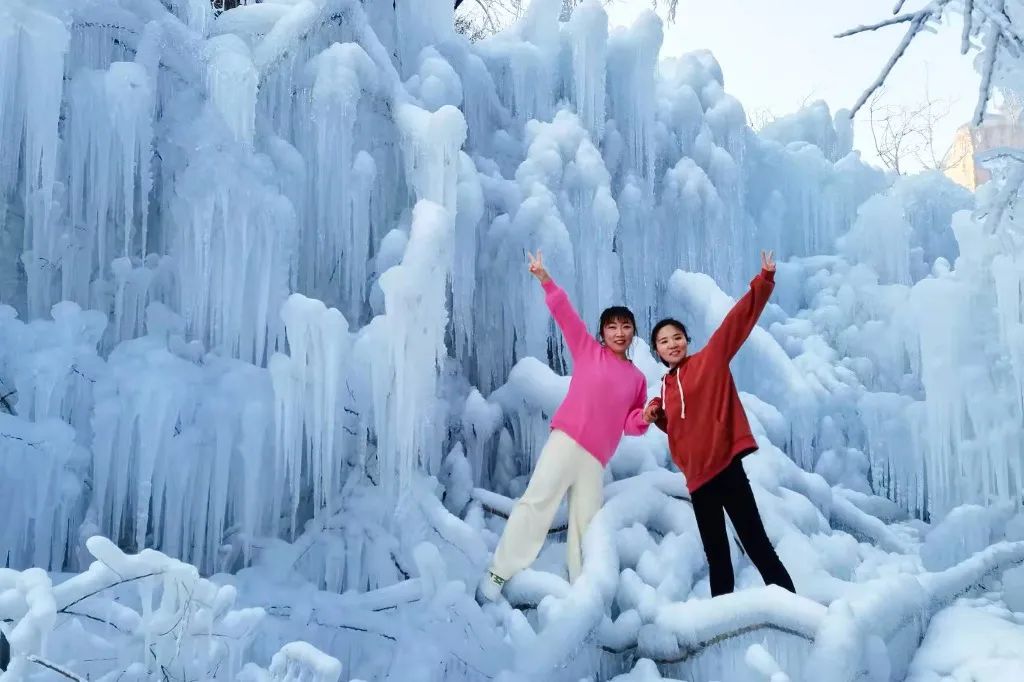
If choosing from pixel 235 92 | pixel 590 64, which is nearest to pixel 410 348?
pixel 235 92

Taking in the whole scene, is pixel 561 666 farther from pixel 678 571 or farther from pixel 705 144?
pixel 705 144

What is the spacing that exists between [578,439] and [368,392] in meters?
1.03

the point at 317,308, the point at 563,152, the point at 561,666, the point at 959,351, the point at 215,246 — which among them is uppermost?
the point at 563,152

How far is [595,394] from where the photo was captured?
3.81m

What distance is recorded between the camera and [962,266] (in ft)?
16.3

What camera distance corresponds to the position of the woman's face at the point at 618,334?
12.7ft

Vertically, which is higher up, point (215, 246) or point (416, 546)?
point (215, 246)

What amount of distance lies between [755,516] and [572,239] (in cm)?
239

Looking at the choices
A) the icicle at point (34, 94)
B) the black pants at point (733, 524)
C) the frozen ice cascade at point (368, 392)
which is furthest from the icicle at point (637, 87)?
the icicle at point (34, 94)

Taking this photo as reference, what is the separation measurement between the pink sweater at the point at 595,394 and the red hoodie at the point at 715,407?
291 millimetres

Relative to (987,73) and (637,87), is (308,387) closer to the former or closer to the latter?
(987,73)

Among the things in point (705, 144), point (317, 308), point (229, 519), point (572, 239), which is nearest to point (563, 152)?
point (572, 239)

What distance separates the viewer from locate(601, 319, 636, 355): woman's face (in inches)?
153

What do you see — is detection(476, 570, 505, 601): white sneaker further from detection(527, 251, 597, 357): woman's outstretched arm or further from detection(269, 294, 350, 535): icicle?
detection(527, 251, 597, 357): woman's outstretched arm
